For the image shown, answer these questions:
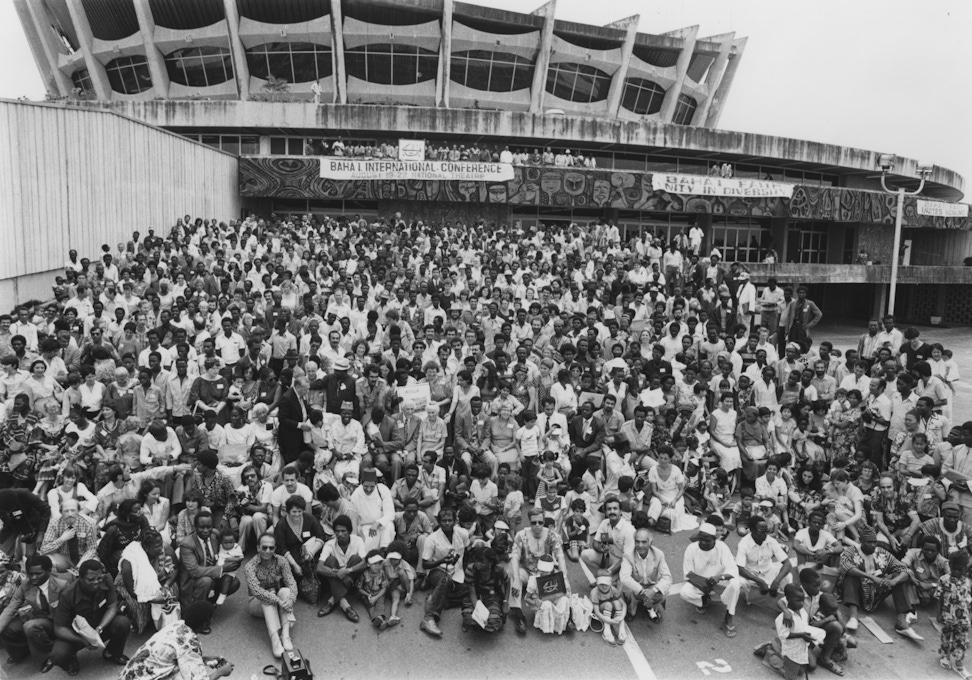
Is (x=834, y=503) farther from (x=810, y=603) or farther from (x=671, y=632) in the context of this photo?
(x=671, y=632)

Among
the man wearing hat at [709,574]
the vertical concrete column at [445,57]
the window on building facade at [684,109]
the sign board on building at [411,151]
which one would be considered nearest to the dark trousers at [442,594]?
the man wearing hat at [709,574]

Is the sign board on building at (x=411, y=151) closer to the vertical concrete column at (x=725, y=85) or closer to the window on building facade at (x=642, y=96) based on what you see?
the window on building facade at (x=642, y=96)

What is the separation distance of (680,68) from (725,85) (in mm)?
5862

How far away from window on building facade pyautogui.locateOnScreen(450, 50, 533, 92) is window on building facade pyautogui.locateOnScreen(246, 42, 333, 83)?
21.6ft

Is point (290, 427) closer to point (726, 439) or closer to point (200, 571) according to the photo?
point (200, 571)

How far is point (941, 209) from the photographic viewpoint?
1357 inches

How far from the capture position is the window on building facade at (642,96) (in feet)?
127

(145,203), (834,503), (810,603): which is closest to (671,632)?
(810,603)

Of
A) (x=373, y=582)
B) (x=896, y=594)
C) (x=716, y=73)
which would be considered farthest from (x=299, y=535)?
(x=716, y=73)

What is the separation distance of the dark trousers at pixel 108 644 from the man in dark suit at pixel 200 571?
587mm

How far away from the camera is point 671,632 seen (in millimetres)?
6602

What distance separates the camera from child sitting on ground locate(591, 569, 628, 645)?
21.1 feet

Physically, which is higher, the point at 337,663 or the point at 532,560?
the point at 532,560

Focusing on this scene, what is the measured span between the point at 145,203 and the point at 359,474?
1460 cm
